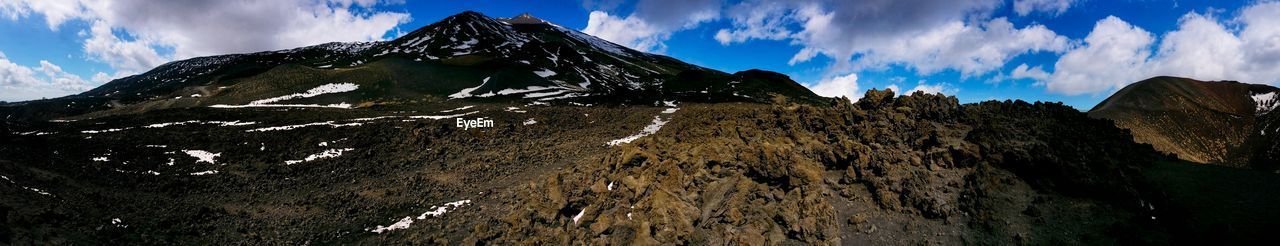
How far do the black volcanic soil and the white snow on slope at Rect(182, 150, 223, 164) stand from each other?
0.68 m

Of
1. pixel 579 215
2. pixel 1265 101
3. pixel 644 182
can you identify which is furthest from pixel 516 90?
pixel 1265 101

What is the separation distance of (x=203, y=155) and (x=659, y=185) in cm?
3929

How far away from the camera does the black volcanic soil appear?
14688mm

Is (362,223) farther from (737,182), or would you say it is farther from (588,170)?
(737,182)

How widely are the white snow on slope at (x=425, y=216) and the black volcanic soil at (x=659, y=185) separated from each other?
1.97 feet

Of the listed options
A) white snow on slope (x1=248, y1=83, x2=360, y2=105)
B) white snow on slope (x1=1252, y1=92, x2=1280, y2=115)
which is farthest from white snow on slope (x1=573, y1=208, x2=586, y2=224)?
white snow on slope (x1=248, y1=83, x2=360, y2=105)

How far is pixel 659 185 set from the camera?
56.6 feet

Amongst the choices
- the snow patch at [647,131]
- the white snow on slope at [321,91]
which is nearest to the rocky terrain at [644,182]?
the snow patch at [647,131]

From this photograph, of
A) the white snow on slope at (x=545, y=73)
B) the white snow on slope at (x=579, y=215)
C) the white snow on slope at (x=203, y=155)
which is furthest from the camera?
the white snow on slope at (x=545, y=73)

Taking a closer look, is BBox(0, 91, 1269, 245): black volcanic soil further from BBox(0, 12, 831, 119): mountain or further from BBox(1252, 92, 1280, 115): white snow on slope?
BBox(0, 12, 831, 119): mountain

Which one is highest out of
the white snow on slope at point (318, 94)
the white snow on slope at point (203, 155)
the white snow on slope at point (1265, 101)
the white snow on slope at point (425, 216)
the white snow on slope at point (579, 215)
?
the white snow on slope at point (1265, 101)

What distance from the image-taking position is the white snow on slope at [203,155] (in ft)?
119

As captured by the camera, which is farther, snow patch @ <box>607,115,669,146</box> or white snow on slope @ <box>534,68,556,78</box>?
white snow on slope @ <box>534,68,556,78</box>

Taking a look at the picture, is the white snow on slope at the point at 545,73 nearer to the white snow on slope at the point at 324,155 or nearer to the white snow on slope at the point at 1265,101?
the white snow on slope at the point at 324,155
